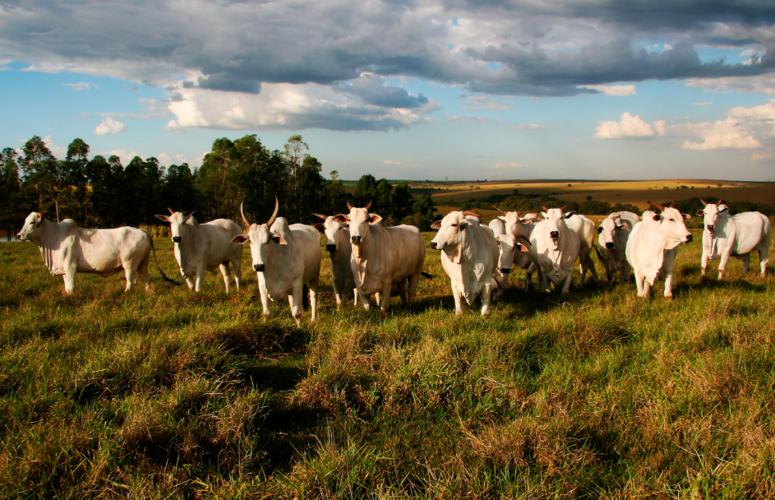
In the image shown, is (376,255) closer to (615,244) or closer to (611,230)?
(611,230)

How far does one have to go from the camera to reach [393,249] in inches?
347

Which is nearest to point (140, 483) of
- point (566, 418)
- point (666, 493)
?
point (566, 418)

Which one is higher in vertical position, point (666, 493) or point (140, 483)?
point (140, 483)

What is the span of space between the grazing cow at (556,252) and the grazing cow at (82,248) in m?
8.25

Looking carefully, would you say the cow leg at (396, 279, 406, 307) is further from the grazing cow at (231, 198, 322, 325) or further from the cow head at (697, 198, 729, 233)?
the cow head at (697, 198, 729, 233)

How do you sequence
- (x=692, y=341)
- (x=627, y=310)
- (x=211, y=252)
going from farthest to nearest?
(x=211, y=252) → (x=627, y=310) → (x=692, y=341)

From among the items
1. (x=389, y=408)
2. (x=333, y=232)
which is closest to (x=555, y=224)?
(x=333, y=232)

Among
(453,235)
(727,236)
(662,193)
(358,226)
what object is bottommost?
(727,236)

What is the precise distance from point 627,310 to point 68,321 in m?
8.70

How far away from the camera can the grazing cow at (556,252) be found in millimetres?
9891

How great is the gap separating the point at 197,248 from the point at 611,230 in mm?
9956

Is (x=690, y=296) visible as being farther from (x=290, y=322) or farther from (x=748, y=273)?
(x=290, y=322)

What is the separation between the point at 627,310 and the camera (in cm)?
762

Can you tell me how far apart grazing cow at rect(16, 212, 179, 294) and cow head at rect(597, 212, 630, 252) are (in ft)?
33.5
